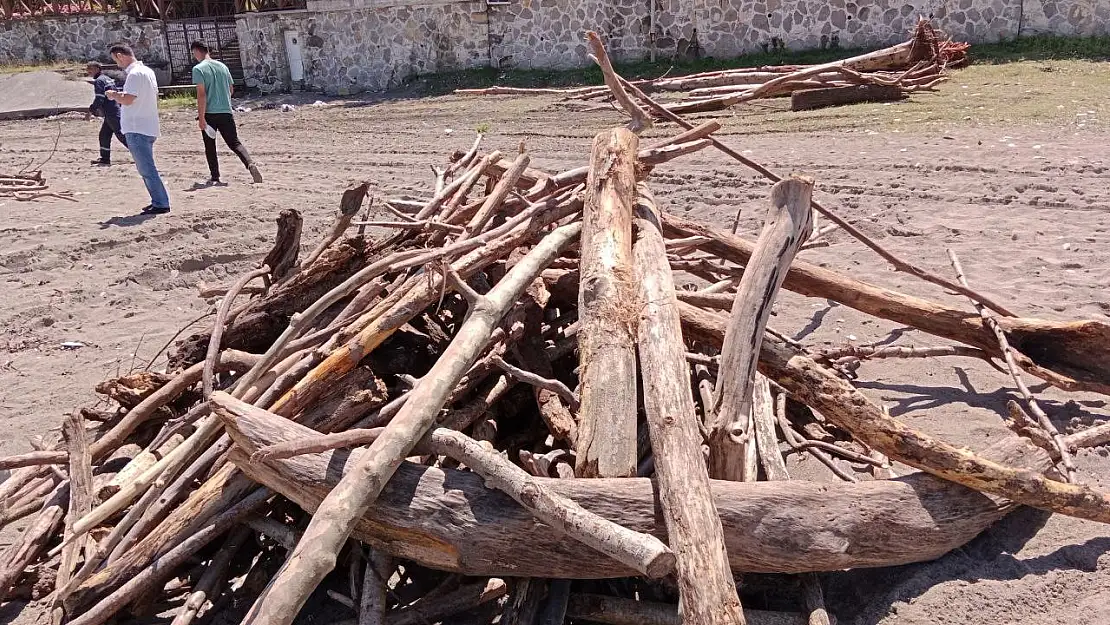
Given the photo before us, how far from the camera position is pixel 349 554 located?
2.71 m

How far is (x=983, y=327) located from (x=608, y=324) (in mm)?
2038

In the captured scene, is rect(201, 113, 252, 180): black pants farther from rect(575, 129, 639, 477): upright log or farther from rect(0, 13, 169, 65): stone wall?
rect(0, 13, 169, 65): stone wall

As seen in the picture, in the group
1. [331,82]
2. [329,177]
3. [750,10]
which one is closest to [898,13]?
[750,10]

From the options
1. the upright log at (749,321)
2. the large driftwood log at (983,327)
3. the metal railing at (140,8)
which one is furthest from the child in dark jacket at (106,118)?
the upright log at (749,321)

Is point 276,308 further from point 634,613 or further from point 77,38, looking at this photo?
point 77,38

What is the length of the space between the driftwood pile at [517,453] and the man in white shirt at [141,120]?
229 inches

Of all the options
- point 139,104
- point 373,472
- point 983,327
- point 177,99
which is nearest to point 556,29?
point 177,99

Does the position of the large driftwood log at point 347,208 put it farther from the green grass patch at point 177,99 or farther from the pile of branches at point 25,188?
the green grass patch at point 177,99

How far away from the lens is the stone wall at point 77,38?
2192 cm

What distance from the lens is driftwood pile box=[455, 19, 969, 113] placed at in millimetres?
11422

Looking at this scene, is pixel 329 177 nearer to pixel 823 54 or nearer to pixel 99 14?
pixel 823 54

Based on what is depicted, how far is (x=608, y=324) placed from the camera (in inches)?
107

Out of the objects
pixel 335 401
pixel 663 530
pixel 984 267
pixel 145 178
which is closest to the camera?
pixel 663 530

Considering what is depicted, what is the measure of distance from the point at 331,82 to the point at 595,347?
1797cm
